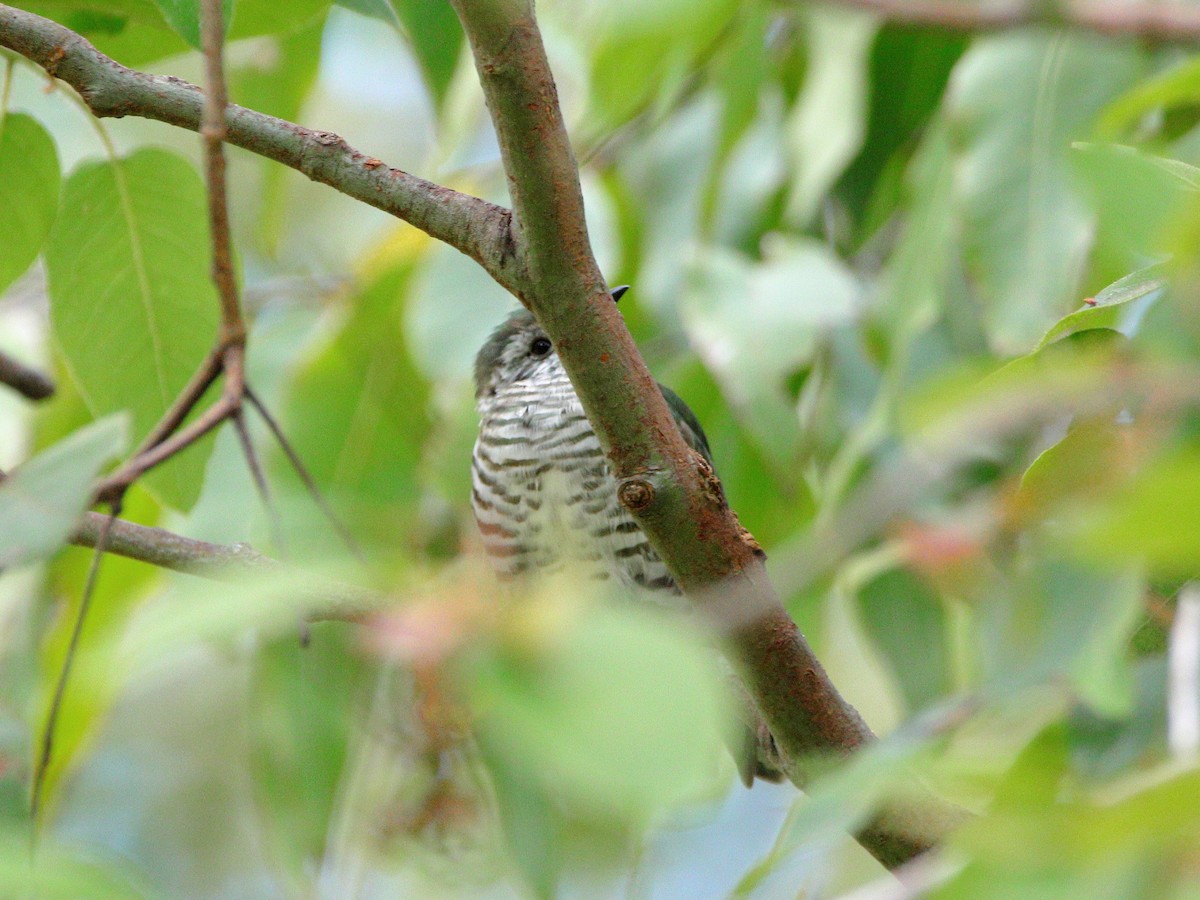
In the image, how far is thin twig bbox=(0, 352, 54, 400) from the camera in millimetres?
2881

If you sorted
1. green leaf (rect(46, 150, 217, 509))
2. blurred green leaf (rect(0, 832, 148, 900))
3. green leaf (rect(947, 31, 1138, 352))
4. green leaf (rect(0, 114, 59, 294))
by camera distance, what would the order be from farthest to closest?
green leaf (rect(947, 31, 1138, 352)), green leaf (rect(46, 150, 217, 509)), green leaf (rect(0, 114, 59, 294)), blurred green leaf (rect(0, 832, 148, 900))

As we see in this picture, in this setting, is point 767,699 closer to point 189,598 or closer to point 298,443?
point 189,598

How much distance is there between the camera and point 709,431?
3.47m

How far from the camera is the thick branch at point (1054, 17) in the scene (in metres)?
1.44

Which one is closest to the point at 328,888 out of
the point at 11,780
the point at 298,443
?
the point at 298,443

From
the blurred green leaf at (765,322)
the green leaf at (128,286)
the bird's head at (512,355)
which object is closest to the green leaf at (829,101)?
the blurred green leaf at (765,322)

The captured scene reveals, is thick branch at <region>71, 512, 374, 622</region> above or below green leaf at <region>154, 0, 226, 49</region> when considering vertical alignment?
below

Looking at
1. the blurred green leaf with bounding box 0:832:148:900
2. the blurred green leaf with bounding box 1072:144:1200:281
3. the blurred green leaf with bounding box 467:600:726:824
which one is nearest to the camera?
the blurred green leaf with bounding box 467:600:726:824

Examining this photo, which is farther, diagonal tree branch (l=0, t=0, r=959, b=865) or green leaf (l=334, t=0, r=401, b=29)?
green leaf (l=334, t=0, r=401, b=29)

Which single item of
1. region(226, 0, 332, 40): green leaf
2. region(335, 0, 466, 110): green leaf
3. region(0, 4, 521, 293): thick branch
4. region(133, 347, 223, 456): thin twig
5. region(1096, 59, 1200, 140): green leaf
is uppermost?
region(335, 0, 466, 110): green leaf

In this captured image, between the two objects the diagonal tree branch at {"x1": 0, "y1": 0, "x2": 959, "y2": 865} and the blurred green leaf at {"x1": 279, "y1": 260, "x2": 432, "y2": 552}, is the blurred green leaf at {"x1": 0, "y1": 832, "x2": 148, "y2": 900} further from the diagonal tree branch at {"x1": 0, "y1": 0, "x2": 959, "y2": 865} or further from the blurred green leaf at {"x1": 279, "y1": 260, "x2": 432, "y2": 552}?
the blurred green leaf at {"x1": 279, "y1": 260, "x2": 432, "y2": 552}

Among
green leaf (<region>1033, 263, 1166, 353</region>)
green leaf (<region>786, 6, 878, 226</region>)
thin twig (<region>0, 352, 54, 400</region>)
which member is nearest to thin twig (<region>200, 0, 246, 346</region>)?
green leaf (<region>1033, 263, 1166, 353</region>)

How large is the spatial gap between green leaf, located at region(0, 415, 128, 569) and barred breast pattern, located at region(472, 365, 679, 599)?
212cm

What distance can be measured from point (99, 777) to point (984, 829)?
775cm
